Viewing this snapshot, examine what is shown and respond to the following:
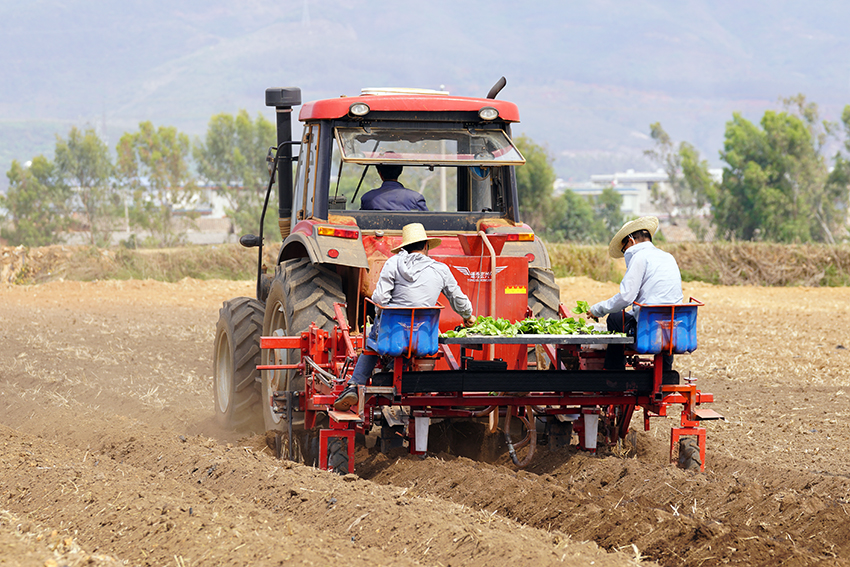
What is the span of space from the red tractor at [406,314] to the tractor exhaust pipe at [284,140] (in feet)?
0.10

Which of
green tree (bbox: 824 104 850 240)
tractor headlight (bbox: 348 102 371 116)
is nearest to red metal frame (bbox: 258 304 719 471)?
tractor headlight (bbox: 348 102 371 116)

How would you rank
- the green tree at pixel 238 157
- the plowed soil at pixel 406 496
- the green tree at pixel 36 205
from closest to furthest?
the plowed soil at pixel 406 496 → the green tree at pixel 36 205 → the green tree at pixel 238 157

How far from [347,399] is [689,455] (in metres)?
2.35

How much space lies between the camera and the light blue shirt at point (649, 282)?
628cm

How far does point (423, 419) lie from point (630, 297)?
156 cm

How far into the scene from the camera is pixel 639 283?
6.31 metres

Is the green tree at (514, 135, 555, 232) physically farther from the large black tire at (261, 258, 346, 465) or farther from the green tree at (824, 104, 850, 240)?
the large black tire at (261, 258, 346, 465)

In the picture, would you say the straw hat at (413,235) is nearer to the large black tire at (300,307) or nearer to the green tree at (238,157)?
the large black tire at (300,307)

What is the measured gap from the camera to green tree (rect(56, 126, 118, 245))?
56.5 meters

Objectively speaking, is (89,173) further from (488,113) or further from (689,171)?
(488,113)

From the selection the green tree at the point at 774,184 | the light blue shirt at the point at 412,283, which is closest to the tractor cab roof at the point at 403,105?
the light blue shirt at the point at 412,283

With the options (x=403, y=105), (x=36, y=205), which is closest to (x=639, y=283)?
(x=403, y=105)

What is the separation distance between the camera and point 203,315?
18.0 metres

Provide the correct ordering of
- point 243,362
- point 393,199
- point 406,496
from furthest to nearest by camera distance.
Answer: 1. point 243,362
2. point 393,199
3. point 406,496
